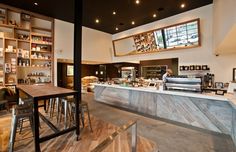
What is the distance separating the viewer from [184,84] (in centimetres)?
368

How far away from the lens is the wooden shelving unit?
5.51 metres

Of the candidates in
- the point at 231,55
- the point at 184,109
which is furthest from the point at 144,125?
the point at 231,55

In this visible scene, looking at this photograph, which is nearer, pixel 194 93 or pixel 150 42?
pixel 194 93

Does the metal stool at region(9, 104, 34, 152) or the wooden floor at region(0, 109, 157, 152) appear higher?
the metal stool at region(9, 104, 34, 152)

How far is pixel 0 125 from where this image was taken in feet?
11.6

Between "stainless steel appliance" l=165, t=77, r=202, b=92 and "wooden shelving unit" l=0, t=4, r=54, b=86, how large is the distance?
5473 millimetres

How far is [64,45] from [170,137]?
6465 mm

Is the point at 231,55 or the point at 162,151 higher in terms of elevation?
the point at 231,55

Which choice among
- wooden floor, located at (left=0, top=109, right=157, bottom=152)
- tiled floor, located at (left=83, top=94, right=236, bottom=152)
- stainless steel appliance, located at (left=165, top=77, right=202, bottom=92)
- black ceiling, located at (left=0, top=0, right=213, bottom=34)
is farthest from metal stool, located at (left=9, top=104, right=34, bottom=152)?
black ceiling, located at (left=0, top=0, right=213, bottom=34)

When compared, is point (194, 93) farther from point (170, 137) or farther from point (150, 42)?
point (150, 42)

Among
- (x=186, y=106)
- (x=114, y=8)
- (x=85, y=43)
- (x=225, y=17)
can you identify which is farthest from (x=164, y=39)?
(x=85, y=43)

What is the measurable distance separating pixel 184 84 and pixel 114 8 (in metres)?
4.20

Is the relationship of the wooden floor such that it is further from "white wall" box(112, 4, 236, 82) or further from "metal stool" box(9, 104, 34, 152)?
"white wall" box(112, 4, 236, 82)

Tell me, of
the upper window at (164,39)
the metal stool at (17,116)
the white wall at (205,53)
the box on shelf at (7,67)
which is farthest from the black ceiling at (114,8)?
the metal stool at (17,116)
